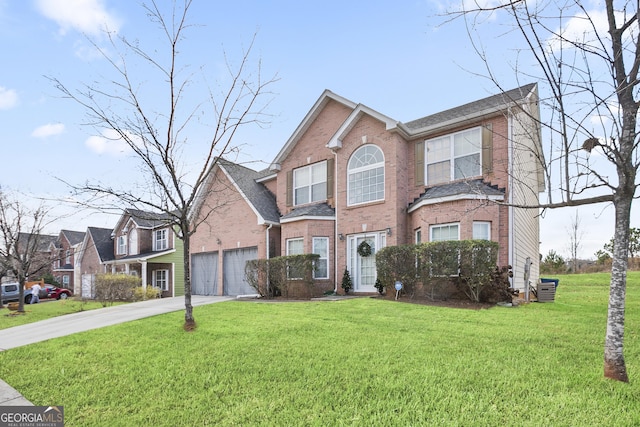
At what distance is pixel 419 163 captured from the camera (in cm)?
1480

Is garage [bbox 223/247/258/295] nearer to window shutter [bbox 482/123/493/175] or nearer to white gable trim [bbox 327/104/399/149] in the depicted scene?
white gable trim [bbox 327/104/399/149]

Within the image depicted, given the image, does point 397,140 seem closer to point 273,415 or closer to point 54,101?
point 54,101

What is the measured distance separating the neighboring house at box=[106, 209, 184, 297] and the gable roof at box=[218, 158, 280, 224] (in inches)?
299

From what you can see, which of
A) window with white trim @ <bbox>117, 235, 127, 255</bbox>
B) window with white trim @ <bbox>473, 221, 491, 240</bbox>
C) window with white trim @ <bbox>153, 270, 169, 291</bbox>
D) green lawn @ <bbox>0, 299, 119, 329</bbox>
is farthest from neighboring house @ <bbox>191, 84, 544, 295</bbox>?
window with white trim @ <bbox>117, 235, 127, 255</bbox>

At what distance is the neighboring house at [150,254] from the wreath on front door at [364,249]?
15.2 meters

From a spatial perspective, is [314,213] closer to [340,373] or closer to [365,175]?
[365,175]

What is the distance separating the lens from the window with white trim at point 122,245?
1260 inches

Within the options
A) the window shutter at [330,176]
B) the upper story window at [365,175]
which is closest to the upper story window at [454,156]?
the upper story window at [365,175]

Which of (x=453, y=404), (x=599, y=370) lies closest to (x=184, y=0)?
(x=453, y=404)

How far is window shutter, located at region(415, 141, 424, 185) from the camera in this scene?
14.7 meters

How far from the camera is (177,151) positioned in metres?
9.55

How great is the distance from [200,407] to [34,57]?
9.57m

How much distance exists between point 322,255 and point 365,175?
380 cm

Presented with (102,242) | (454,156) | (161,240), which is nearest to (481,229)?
(454,156)
